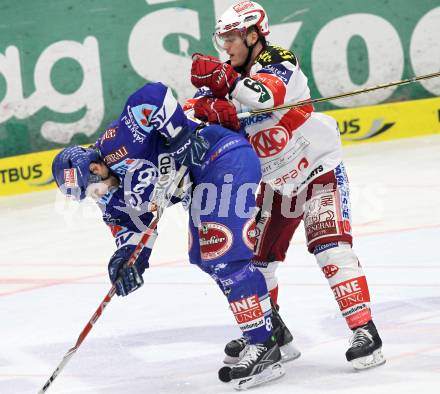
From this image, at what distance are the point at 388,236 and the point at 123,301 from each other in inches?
76.2

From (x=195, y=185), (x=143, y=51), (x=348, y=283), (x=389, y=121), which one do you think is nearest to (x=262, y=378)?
(x=348, y=283)

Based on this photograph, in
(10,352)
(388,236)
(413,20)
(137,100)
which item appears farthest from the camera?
(413,20)

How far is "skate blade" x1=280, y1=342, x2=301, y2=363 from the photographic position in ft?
16.4

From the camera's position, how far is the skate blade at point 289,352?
16.4 feet

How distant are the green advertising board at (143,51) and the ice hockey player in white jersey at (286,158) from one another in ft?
17.5

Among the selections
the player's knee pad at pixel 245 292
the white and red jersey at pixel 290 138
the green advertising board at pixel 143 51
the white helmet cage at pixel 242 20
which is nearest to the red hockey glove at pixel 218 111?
the white and red jersey at pixel 290 138

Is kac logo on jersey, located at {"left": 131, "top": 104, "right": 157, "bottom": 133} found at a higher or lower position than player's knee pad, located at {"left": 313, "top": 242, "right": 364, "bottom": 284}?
higher

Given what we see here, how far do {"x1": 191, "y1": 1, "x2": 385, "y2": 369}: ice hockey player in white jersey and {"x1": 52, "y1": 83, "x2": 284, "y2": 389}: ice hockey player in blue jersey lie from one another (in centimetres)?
20

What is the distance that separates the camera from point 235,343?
5047mm

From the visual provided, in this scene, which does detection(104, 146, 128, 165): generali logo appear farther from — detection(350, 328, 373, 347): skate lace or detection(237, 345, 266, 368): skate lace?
detection(350, 328, 373, 347): skate lace

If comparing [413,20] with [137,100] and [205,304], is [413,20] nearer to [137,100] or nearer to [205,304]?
[205,304]

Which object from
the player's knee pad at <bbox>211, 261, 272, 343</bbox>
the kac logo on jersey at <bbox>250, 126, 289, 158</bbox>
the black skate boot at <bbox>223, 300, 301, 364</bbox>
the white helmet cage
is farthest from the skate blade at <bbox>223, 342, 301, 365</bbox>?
the white helmet cage

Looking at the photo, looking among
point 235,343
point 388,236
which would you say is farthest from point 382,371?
point 388,236

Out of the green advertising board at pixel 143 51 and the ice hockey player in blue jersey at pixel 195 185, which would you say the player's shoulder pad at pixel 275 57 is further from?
the green advertising board at pixel 143 51
